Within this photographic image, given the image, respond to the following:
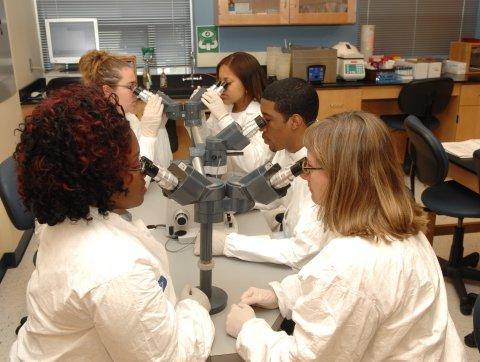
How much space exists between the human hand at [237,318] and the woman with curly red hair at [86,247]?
0.60 ft

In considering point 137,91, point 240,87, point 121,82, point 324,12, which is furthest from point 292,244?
point 324,12

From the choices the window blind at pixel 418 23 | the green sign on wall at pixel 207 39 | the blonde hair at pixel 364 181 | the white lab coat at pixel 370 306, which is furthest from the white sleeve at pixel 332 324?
the window blind at pixel 418 23

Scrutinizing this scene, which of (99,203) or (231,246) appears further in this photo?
(231,246)

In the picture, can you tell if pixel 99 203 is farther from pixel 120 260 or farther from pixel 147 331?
pixel 147 331

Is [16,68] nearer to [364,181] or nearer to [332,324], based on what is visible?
[364,181]

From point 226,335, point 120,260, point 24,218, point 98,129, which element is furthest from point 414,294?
point 24,218

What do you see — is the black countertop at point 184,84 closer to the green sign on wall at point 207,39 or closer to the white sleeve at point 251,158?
the green sign on wall at point 207,39

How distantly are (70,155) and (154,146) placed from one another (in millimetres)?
1349

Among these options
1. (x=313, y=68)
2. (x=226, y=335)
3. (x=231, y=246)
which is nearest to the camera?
(x=226, y=335)

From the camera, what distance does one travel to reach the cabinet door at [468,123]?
4.02 m

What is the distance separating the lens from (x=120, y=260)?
0.89 m

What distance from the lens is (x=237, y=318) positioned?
3.79 ft

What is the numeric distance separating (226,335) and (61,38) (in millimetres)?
3375

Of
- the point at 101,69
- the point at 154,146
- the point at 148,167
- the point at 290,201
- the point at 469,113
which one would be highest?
the point at 101,69
